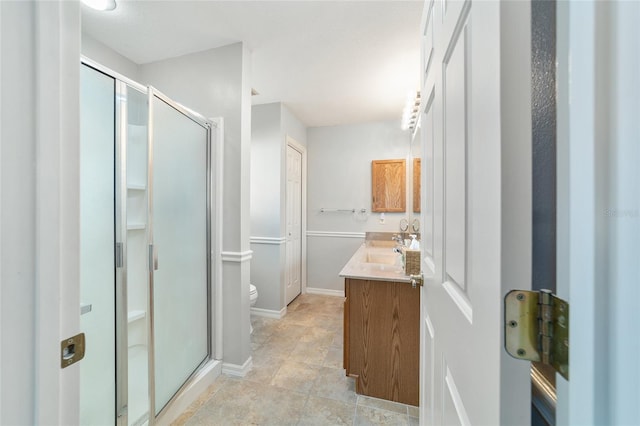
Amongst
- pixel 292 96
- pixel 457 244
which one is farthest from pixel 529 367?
pixel 292 96

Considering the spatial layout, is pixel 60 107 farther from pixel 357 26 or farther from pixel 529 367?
pixel 357 26

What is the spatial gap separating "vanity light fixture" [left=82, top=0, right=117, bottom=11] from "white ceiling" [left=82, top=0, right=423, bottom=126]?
0.03 m

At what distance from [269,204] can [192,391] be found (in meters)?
1.88

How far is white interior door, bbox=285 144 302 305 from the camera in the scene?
321 cm

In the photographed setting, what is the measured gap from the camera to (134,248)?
1.52m

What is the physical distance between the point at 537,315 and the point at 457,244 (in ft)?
0.77

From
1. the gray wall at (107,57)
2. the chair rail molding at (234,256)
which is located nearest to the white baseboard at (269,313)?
the chair rail molding at (234,256)

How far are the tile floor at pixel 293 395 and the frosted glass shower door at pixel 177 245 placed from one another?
26 centimetres

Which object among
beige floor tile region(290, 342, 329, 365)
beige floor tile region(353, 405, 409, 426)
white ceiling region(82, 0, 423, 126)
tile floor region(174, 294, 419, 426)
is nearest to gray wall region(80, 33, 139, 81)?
white ceiling region(82, 0, 423, 126)

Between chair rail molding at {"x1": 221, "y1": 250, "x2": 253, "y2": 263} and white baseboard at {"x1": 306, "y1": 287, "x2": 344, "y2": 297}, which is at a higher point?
chair rail molding at {"x1": 221, "y1": 250, "x2": 253, "y2": 263}

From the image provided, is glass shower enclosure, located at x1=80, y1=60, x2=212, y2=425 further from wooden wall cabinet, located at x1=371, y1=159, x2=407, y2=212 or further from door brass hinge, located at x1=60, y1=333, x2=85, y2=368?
wooden wall cabinet, located at x1=371, y1=159, x2=407, y2=212

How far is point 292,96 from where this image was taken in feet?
8.98

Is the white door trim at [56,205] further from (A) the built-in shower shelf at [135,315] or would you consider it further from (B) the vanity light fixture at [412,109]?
(B) the vanity light fixture at [412,109]

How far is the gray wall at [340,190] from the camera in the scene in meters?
3.49
